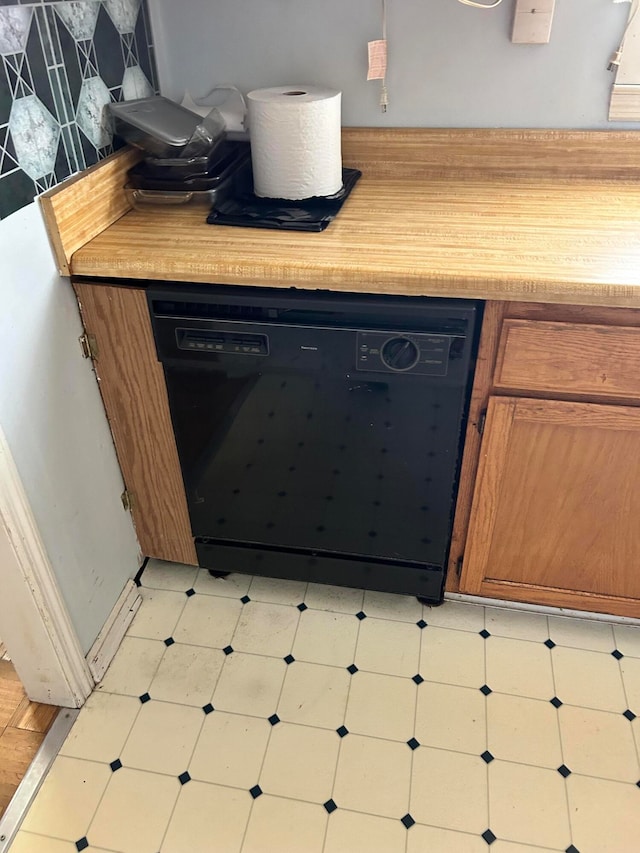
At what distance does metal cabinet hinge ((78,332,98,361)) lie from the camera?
134 cm

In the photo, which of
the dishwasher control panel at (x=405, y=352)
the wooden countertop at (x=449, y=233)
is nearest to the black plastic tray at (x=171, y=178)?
the wooden countertop at (x=449, y=233)

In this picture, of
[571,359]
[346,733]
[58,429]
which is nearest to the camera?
[571,359]

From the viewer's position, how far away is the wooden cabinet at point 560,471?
1171 millimetres

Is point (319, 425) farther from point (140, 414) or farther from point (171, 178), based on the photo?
point (171, 178)

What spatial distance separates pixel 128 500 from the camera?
1580 millimetres

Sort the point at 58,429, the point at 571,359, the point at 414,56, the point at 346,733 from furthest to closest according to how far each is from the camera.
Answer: the point at 414,56 < the point at 346,733 < the point at 58,429 < the point at 571,359

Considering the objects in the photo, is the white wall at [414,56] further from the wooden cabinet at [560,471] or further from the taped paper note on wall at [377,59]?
the wooden cabinet at [560,471]

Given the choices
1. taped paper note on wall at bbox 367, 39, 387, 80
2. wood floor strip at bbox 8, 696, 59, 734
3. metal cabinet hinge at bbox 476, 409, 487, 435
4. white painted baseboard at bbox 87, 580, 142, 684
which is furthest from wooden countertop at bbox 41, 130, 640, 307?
wood floor strip at bbox 8, 696, 59, 734

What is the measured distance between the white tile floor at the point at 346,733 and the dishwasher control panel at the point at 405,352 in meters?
0.70

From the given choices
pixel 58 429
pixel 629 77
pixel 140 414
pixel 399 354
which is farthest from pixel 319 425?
pixel 629 77

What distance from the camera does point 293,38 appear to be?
1526 millimetres

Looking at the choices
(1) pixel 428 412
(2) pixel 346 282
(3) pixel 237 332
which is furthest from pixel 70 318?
Answer: (1) pixel 428 412

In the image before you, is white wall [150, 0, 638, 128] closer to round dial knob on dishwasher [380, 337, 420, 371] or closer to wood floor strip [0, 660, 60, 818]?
round dial knob on dishwasher [380, 337, 420, 371]

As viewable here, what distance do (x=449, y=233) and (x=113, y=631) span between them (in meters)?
1.16
